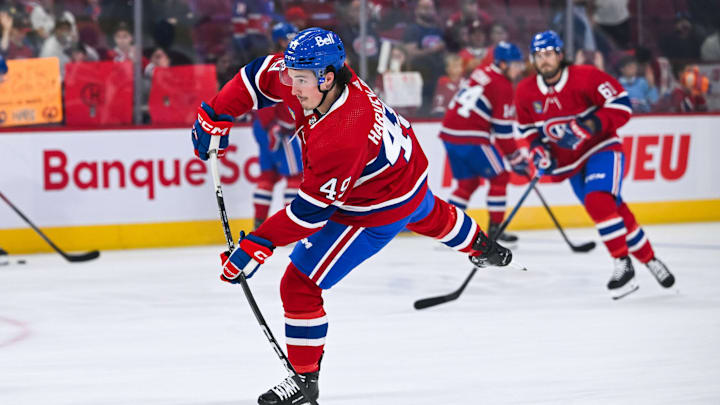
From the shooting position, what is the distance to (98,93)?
21.2 ft

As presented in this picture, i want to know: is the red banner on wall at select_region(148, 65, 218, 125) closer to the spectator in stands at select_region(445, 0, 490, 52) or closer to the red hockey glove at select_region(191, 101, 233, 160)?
the spectator in stands at select_region(445, 0, 490, 52)

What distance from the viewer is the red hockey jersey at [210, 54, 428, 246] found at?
8.43 ft

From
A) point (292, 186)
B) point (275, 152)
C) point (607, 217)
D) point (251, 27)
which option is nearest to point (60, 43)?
point (251, 27)

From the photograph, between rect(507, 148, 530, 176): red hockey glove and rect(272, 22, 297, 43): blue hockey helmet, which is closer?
rect(507, 148, 530, 176): red hockey glove

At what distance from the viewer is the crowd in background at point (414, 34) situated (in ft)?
21.1

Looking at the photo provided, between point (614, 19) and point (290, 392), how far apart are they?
5.42 m

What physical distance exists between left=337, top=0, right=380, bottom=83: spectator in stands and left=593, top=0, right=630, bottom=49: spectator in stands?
1668 mm

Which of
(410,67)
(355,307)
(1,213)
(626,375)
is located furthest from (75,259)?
(626,375)

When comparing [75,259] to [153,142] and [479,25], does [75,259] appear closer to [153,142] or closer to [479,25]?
[153,142]

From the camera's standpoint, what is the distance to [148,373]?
335 cm

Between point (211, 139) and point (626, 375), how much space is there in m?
1.47

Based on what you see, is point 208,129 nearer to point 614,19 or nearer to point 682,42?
point 614,19

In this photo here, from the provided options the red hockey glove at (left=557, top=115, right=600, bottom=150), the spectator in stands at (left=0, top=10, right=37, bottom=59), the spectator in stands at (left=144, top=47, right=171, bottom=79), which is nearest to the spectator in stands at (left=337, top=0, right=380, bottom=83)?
the spectator in stands at (left=144, top=47, right=171, bottom=79)

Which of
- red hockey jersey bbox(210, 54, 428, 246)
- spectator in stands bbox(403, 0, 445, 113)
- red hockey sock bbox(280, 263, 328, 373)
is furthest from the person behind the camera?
spectator in stands bbox(403, 0, 445, 113)
